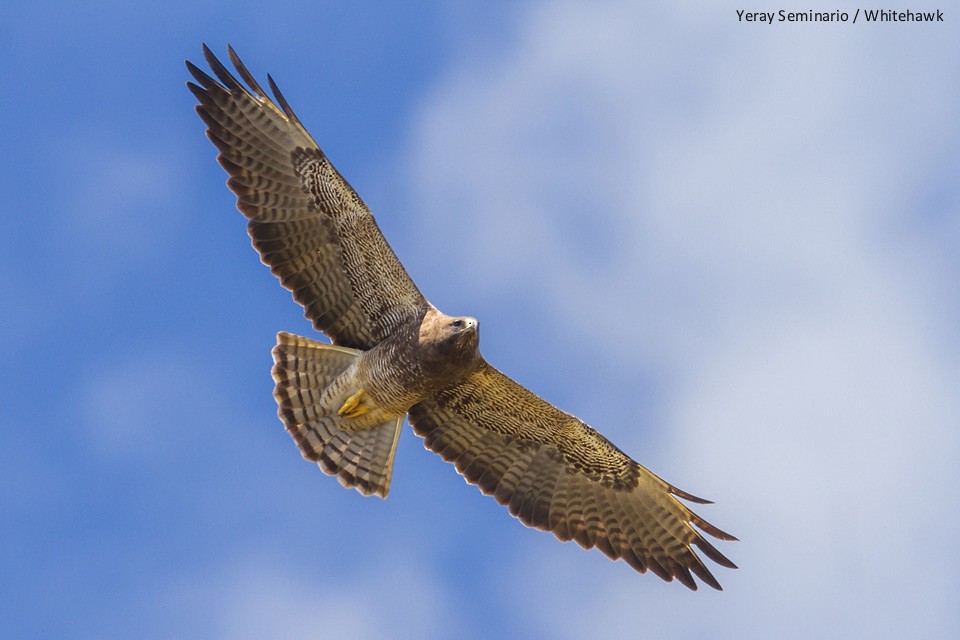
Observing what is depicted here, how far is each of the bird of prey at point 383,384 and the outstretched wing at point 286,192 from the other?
12 mm

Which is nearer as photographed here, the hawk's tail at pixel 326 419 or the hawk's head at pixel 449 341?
the hawk's head at pixel 449 341

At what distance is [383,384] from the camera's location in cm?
1534

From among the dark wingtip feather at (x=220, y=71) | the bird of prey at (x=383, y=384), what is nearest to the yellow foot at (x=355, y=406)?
the bird of prey at (x=383, y=384)

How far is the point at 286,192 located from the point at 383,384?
6.81 feet

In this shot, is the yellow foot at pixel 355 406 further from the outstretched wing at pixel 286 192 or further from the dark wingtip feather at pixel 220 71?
the dark wingtip feather at pixel 220 71

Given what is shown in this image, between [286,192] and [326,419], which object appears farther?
[326,419]

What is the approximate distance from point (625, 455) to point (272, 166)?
456 cm

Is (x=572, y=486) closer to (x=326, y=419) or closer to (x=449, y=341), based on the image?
(x=449, y=341)

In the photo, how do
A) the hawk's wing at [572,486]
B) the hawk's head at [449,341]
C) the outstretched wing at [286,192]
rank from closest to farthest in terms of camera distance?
the hawk's head at [449,341], the outstretched wing at [286,192], the hawk's wing at [572,486]

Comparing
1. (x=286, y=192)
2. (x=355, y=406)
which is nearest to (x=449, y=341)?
(x=355, y=406)

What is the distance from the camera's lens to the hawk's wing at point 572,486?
631 inches

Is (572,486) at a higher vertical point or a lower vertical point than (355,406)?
higher

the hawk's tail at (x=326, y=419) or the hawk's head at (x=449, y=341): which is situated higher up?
the hawk's head at (x=449, y=341)

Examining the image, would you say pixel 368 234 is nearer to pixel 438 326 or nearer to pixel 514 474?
pixel 438 326
